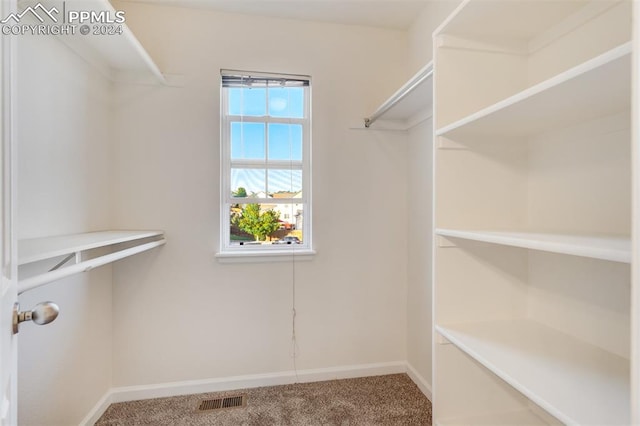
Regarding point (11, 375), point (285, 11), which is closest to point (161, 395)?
point (11, 375)

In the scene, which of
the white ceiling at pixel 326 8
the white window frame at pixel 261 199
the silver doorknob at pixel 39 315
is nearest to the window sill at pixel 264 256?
the white window frame at pixel 261 199

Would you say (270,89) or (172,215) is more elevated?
(270,89)

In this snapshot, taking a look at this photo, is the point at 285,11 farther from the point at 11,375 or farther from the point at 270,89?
the point at 11,375

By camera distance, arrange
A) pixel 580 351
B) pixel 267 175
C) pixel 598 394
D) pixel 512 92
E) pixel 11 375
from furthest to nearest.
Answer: pixel 267 175
pixel 512 92
pixel 580 351
pixel 598 394
pixel 11 375

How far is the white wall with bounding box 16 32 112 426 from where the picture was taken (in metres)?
1.20

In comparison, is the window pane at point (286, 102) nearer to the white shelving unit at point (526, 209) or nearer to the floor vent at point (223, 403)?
the white shelving unit at point (526, 209)

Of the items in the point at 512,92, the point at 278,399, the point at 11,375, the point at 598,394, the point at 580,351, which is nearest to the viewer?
the point at 11,375

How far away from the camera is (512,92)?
1245 mm

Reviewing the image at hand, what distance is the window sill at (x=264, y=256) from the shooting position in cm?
197

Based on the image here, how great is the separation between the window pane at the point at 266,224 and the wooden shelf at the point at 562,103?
124 centimetres

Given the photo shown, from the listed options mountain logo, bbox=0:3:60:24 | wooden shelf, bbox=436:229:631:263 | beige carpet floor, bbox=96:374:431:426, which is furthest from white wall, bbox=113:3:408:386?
wooden shelf, bbox=436:229:631:263

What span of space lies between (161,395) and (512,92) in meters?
2.56

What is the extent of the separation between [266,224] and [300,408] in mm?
1184

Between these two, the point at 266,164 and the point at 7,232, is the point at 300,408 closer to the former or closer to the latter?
the point at 266,164
